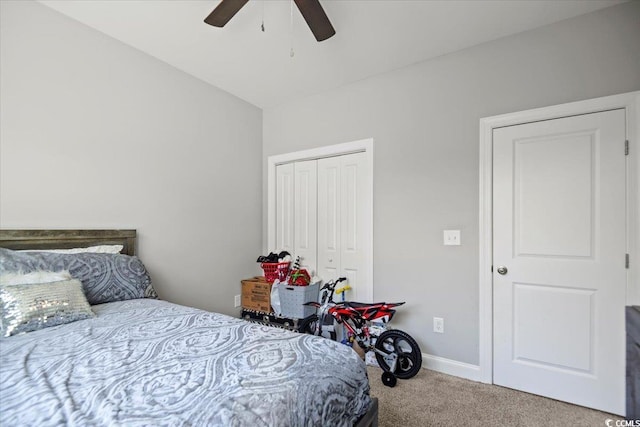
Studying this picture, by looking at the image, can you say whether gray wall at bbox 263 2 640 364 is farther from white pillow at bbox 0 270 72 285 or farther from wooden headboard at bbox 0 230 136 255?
white pillow at bbox 0 270 72 285

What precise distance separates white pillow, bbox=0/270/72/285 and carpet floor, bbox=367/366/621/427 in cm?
205

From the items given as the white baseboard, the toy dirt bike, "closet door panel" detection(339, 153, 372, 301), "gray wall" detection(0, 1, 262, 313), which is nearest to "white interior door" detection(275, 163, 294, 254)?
"gray wall" detection(0, 1, 262, 313)

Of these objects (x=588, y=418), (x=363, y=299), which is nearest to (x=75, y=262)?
(x=363, y=299)

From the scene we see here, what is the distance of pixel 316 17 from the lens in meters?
1.73

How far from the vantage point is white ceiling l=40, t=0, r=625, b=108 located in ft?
6.60

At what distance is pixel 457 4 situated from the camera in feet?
6.52

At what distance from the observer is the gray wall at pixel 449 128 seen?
6.71ft

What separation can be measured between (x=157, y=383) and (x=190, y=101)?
107 inches

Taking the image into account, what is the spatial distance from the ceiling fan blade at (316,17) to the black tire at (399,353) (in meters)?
2.20

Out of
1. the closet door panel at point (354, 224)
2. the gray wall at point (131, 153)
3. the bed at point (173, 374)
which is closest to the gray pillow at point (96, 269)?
the bed at point (173, 374)

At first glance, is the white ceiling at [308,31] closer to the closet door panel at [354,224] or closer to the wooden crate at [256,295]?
the closet door panel at [354,224]

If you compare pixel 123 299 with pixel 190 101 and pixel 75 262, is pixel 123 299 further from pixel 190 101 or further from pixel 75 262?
pixel 190 101

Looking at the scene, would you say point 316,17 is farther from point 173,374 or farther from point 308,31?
point 173,374

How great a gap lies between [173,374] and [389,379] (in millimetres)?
1800
